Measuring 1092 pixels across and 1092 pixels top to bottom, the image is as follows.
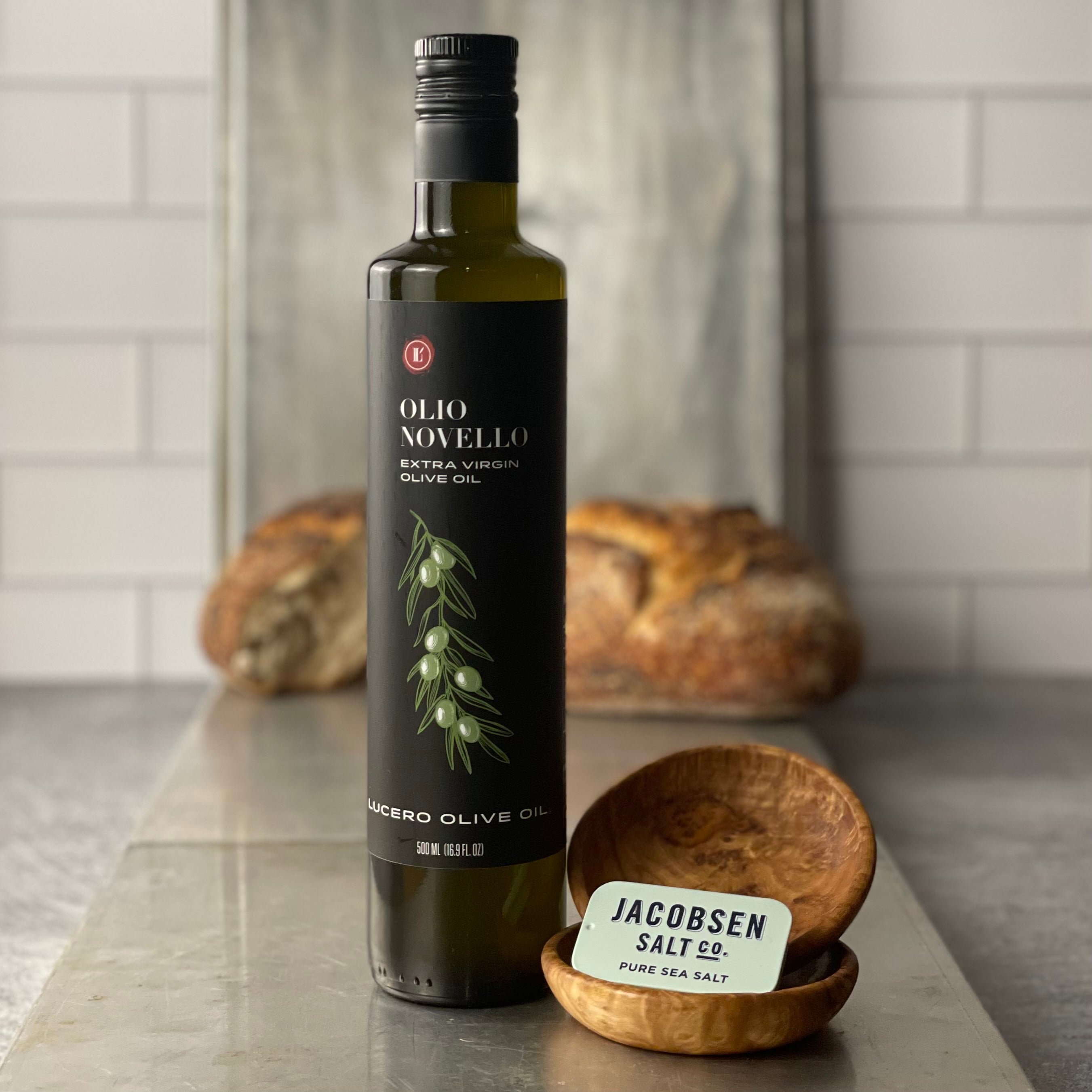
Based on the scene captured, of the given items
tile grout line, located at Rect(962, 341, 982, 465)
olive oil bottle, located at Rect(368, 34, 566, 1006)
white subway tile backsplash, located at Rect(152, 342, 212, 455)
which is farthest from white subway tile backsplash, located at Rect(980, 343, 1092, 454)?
olive oil bottle, located at Rect(368, 34, 566, 1006)

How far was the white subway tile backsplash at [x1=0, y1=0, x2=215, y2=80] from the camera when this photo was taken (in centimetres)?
153

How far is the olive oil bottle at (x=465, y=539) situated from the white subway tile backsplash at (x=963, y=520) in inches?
39.2

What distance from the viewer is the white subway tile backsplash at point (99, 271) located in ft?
5.11

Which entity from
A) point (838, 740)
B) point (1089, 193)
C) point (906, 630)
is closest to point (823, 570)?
point (838, 740)

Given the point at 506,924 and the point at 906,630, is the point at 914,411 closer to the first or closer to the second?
the point at 906,630

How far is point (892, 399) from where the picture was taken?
1.58 metres

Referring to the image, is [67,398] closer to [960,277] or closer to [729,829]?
[960,277]

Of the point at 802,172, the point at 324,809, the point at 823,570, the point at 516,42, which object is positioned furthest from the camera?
the point at 802,172

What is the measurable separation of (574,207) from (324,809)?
2.46 feet

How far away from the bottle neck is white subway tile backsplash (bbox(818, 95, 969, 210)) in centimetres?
100

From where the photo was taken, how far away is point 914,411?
5.19 feet

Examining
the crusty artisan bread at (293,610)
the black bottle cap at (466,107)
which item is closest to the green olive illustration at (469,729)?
the black bottle cap at (466,107)

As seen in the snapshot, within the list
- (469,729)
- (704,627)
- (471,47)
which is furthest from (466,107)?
(704,627)

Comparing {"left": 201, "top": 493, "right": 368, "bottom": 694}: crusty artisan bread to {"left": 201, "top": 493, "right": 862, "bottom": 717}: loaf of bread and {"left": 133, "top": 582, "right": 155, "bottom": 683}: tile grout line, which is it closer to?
{"left": 201, "top": 493, "right": 862, "bottom": 717}: loaf of bread
